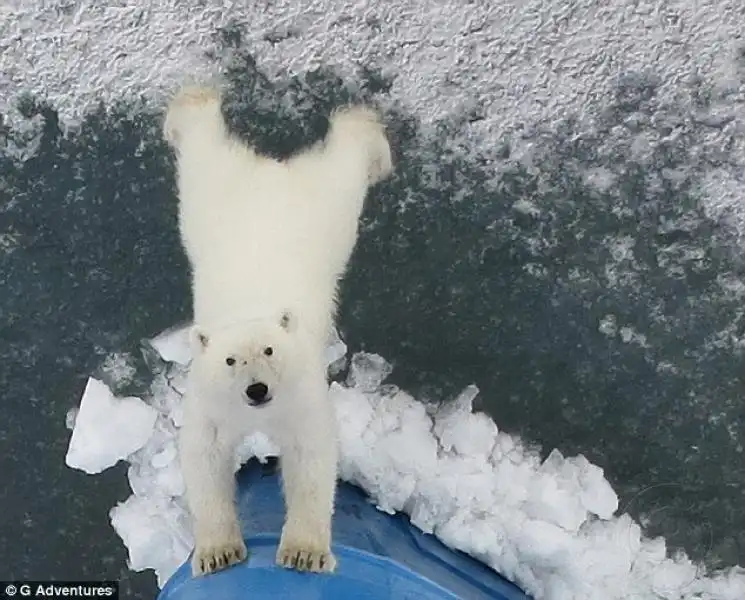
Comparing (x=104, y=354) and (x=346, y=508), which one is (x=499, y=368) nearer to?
(x=346, y=508)

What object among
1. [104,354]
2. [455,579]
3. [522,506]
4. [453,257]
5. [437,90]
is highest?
[437,90]

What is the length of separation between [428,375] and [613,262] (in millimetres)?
410

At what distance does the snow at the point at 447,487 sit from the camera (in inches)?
68.4

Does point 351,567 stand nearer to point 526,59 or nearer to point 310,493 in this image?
point 310,493

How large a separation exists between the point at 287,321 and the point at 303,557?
38cm

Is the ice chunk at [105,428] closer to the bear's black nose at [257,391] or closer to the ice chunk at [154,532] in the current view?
the ice chunk at [154,532]

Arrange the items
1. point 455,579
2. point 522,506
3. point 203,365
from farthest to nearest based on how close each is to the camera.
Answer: point 522,506 → point 455,579 → point 203,365

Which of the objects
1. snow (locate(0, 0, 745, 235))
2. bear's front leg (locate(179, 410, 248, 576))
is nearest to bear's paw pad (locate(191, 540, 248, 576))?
bear's front leg (locate(179, 410, 248, 576))

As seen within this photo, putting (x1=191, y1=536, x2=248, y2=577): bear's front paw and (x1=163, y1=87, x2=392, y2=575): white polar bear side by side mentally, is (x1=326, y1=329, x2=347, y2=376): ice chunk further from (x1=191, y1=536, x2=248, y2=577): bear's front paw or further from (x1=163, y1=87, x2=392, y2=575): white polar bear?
(x1=191, y1=536, x2=248, y2=577): bear's front paw

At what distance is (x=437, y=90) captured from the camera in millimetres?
1832

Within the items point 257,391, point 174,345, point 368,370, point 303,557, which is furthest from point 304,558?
point 174,345

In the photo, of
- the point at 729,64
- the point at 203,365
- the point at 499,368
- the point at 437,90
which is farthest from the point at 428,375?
the point at 729,64

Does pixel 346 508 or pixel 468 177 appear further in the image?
pixel 468 177

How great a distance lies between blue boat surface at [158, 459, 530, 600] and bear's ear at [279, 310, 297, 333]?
41 centimetres
